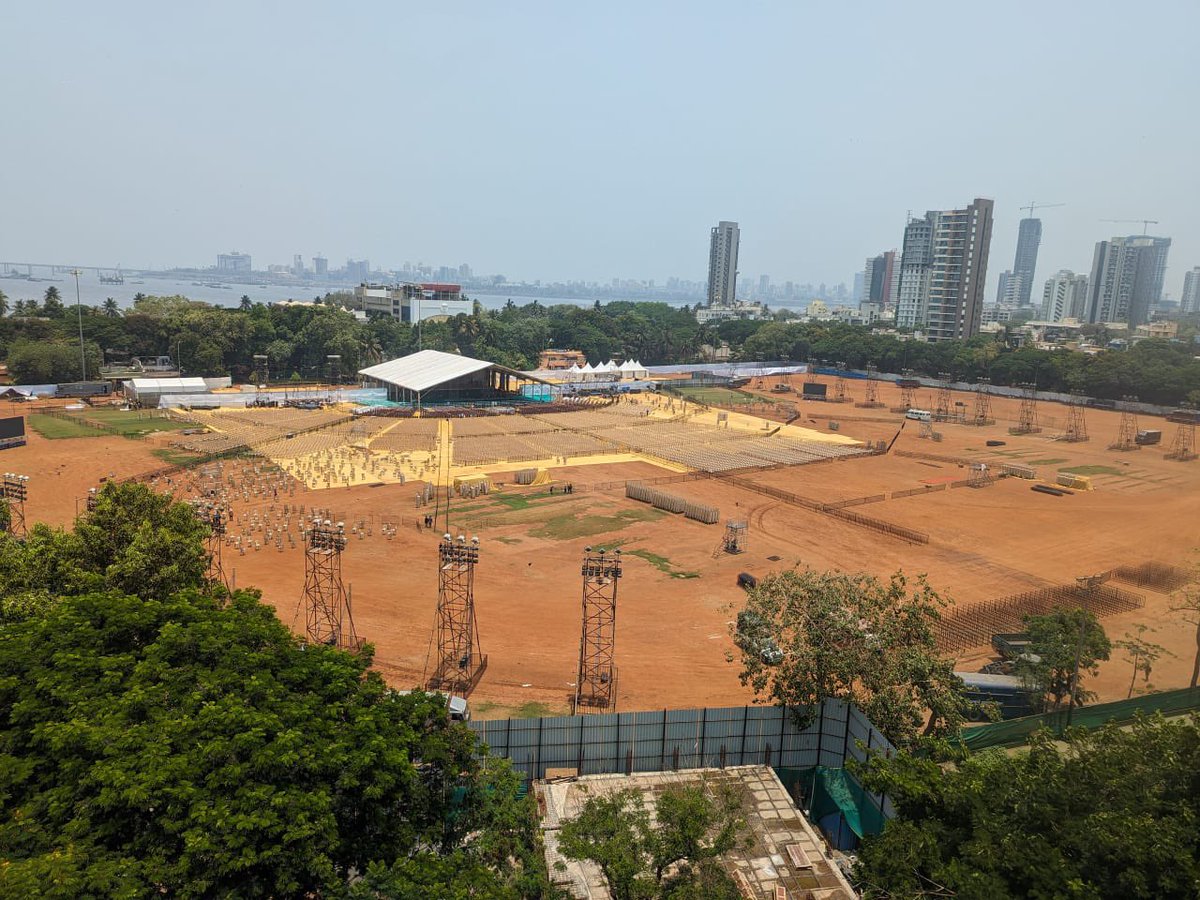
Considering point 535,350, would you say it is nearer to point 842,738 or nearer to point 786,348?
point 786,348

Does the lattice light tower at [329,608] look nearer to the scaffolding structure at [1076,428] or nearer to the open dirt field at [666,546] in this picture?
the open dirt field at [666,546]

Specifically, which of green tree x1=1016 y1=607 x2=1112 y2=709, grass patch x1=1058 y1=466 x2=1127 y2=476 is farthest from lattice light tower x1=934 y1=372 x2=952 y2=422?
green tree x1=1016 y1=607 x2=1112 y2=709

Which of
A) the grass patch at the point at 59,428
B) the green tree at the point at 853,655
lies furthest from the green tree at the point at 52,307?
the green tree at the point at 853,655

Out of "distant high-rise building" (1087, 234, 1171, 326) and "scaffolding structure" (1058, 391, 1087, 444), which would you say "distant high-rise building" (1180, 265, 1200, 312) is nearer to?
"distant high-rise building" (1087, 234, 1171, 326)

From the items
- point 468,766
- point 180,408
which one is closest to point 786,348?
point 180,408

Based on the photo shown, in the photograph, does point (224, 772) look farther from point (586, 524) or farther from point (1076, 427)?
point (1076, 427)

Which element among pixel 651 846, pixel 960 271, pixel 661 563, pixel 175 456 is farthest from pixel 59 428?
pixel 960 271
